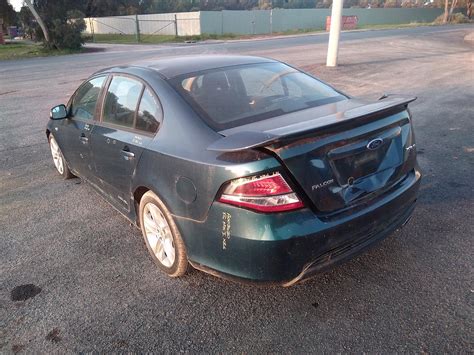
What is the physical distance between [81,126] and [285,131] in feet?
8.76

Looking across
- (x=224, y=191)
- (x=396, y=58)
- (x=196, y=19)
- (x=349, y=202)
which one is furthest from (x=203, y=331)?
(x=196, y=19)

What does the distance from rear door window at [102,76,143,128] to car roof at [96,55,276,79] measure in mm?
144

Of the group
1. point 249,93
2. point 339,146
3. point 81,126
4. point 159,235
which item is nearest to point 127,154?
point 159,235

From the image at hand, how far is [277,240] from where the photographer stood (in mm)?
2416

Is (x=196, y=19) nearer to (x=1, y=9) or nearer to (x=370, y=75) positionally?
(x=1, y=9)

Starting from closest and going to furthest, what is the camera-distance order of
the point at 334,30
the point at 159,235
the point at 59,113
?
the point at 159,235 < the point at 59,113 < the point at 334,30

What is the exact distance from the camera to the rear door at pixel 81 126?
13.7 ft

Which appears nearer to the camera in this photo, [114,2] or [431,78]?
[431,78]

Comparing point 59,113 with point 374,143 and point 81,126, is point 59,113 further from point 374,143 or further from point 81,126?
point 374,143

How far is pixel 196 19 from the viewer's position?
40.8 m

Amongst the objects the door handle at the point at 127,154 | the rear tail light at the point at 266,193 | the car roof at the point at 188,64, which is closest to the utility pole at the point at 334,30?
the car roof at the point at 188,64

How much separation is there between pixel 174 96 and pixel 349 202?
1.47 metres

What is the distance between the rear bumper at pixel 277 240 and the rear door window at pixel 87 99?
6.61 ft

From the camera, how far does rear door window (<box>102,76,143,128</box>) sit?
3.50 metres
